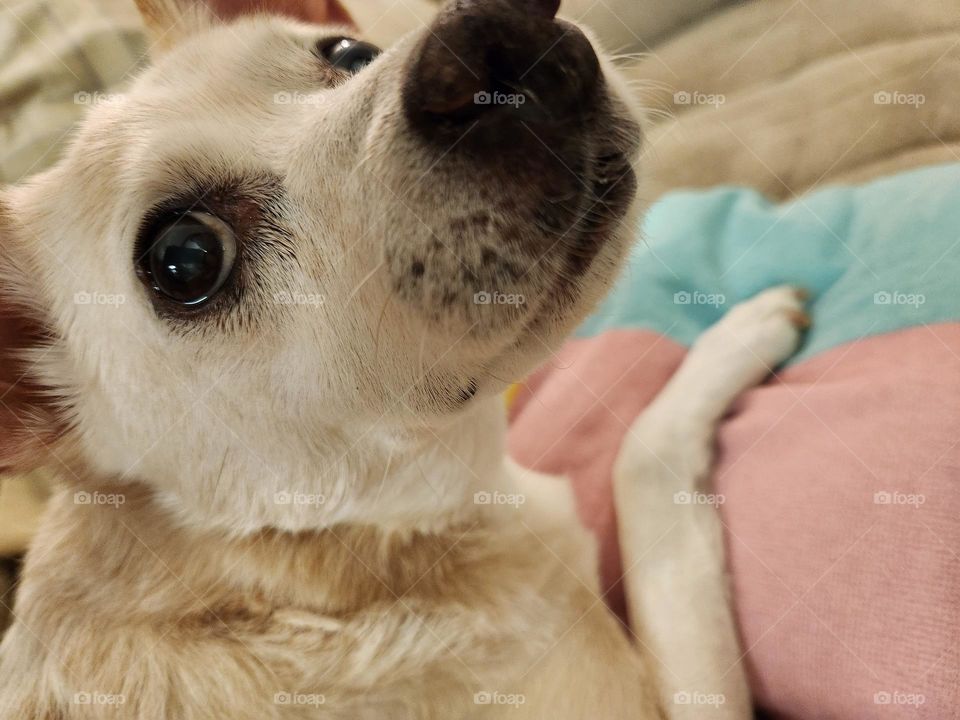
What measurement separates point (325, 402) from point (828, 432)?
1.13 meters

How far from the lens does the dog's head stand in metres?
0.97

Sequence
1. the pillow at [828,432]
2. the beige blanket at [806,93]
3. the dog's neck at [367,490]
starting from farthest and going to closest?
the beige blanket at [806,93] → the dog's neck at [367,490] → the pillow at [828,432]

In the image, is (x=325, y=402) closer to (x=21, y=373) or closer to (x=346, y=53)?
(x=21, y=373)

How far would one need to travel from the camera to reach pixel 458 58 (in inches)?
35.9

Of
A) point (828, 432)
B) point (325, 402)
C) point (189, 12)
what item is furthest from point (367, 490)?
point (189, 12)

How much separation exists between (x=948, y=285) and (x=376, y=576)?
4.80ft

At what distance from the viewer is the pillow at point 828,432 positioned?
1.22 m

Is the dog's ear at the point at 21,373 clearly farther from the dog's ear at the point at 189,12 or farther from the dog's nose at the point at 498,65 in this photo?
the dog's nose at the point at 498,65

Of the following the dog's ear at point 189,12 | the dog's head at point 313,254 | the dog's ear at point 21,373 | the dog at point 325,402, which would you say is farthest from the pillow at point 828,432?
the dog's ear at point 21,373

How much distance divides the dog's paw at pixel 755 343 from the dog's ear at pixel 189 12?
1.56 meters

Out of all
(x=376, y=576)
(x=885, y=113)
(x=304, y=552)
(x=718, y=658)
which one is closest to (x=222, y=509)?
(x=304, y=552)

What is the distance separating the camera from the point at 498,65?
92cm

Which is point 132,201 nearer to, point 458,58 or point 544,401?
point 458,58

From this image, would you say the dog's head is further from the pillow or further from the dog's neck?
the pillow
